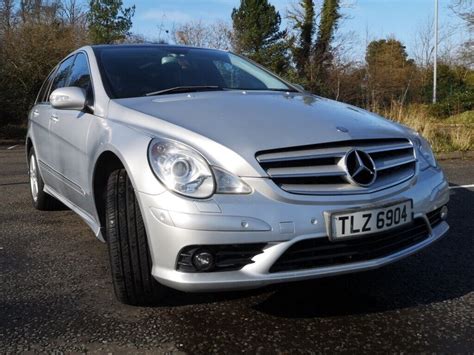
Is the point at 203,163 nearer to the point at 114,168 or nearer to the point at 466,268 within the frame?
the point at 114,168

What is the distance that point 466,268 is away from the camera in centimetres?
350

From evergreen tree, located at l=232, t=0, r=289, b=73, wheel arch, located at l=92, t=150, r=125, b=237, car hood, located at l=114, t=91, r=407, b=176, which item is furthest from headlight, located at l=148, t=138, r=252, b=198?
evergreen tree, located at l=232, t=0, r=289, b=73

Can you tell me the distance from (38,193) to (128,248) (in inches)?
116

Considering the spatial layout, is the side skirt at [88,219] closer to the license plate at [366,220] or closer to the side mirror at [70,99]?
the side mirror at [70,99]

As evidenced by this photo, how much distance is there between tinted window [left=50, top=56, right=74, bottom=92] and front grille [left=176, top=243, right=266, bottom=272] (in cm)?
264

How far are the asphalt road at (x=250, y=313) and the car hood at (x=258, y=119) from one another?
0.87 meters

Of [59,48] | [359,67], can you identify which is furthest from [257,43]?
[59,48]

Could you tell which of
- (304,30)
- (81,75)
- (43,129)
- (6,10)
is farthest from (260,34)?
(81,75)

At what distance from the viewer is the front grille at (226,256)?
7.82 feet

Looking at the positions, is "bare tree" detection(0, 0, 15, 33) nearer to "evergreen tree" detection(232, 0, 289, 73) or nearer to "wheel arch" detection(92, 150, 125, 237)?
"evergreen tree" detection(232, 0, 289, 73)

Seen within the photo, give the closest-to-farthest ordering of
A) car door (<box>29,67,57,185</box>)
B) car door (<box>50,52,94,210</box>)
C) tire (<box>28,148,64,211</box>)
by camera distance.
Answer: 1. car door (<box>50,52,94,210</box>)
2. car door (<box>29,67,57,185</box>)
3. tire (<box>28,148,64,211</box>)

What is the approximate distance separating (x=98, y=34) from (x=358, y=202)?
59.9 feet

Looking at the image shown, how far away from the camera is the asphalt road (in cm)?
248

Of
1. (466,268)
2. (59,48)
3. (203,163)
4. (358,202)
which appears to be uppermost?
(59,48)
